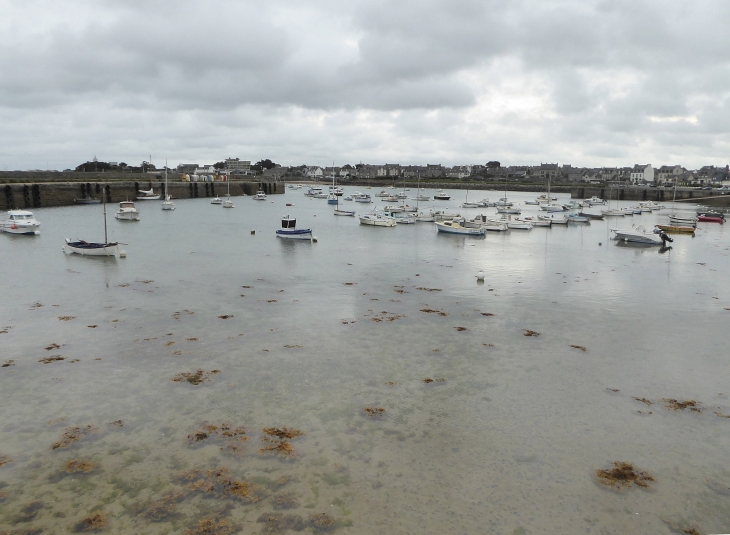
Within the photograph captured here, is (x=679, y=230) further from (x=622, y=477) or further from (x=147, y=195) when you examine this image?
(x=147, y=195)

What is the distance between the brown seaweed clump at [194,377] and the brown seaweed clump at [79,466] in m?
3.77

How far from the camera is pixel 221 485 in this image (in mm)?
8727

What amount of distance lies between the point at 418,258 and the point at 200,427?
2683 cm

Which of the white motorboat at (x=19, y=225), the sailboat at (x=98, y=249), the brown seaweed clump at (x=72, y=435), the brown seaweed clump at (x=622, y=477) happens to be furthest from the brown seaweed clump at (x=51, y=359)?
the white motorboat at (x=19, y=225)

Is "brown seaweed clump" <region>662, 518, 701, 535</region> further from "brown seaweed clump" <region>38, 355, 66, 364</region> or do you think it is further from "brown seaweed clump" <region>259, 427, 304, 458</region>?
"brown seaweed clump" <region>38, 355, 66, 364</region>

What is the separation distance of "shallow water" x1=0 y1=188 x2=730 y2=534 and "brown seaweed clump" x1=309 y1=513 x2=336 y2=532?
0.29 feet

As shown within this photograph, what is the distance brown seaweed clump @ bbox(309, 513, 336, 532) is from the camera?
7793 mm

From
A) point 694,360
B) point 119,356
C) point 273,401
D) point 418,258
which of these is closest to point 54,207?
point 418,258

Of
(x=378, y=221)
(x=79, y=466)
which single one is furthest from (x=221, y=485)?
(x=378, y=221)

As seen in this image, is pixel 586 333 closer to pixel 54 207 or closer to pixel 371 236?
pixel 371 236

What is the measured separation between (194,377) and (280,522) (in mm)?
6391

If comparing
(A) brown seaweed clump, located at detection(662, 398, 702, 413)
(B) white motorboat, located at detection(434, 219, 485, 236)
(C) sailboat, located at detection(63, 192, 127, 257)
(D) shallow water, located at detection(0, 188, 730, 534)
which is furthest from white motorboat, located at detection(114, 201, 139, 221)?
(A) brown seaweed clump, located at detection(662, 398, 702, 413)

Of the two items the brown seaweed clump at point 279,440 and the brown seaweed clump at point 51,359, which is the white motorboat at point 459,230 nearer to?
the brown seaweed clump at point 51,359

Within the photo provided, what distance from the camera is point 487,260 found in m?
36.1
